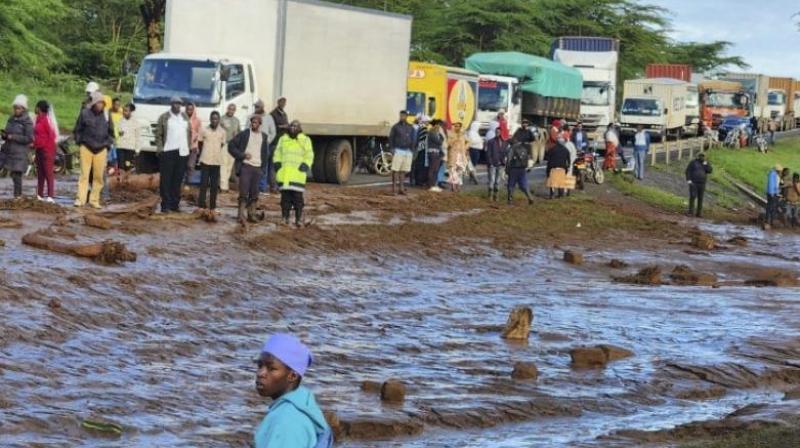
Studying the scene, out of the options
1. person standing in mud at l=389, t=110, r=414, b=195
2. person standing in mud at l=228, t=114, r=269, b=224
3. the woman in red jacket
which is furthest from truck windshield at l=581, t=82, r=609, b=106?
the woman in red jacket

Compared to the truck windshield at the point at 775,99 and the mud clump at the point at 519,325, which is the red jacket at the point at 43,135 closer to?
the mud clump at the point at 519,325

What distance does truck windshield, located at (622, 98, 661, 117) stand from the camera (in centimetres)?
5472

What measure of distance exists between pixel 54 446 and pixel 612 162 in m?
31.4

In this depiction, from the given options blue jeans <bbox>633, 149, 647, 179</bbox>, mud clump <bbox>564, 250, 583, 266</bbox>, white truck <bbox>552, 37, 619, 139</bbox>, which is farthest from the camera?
white truck <bbox>552, 37, 619, 139</bbox>

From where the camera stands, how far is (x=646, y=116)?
54.8m

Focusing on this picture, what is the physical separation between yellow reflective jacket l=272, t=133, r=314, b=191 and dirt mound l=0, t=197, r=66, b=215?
3.01 metres

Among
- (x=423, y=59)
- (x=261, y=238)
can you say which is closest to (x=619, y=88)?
(x=423, y=59)

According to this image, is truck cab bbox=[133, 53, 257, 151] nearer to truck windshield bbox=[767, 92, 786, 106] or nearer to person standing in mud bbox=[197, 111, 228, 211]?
person standing in mud bbox=[197, 111, 228, 211]

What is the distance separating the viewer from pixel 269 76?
2641 cm

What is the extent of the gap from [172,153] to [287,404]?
15595mm

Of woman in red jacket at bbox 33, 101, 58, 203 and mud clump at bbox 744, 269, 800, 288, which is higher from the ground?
woman in red jacket at bbox 33, 101, 58, 203

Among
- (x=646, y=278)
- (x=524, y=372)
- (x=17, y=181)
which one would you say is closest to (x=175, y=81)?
(x=17, y=181)

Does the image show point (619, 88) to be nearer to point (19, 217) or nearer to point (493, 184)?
point (493, 184)

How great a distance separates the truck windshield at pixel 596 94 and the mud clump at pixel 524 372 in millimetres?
39013
